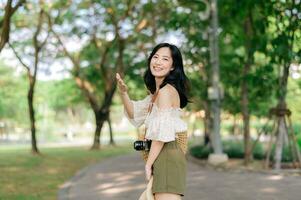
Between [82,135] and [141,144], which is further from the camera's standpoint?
[82,135]

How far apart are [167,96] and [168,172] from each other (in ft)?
1.78

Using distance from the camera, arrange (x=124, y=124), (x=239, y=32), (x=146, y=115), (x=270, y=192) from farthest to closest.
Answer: (x=124, y=124) → (x=239, y=32) → (x=270, y=192) → (x=146, y=115)

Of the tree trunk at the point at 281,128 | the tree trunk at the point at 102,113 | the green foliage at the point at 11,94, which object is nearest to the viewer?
the tree trunk at the point at 281,128

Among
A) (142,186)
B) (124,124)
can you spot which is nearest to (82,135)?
(124,124)

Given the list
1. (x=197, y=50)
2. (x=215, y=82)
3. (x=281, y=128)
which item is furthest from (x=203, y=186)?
(x=197, y=50)

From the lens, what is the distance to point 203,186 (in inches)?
420

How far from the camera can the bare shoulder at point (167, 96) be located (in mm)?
3668

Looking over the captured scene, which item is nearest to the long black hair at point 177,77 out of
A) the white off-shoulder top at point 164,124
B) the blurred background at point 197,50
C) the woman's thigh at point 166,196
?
the white off-shoulder top at point 164,124

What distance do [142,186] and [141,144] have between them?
7254 millimetres

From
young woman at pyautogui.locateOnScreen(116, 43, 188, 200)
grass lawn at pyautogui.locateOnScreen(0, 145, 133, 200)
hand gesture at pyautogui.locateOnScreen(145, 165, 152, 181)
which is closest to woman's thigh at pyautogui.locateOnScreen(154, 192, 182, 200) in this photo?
young woman at pyautogui.locateOnScreen(116, 43, 188, 200)

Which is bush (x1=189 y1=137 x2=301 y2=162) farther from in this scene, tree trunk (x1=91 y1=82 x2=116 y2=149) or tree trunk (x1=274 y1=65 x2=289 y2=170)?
tree trunk (x1=91 y1=82 x2=116 y2=149)

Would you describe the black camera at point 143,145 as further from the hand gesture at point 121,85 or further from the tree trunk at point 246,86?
the tree trunk at point 246,86

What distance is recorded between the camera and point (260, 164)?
1502 cm

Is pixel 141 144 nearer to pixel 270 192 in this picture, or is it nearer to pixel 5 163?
pixel 270 192
